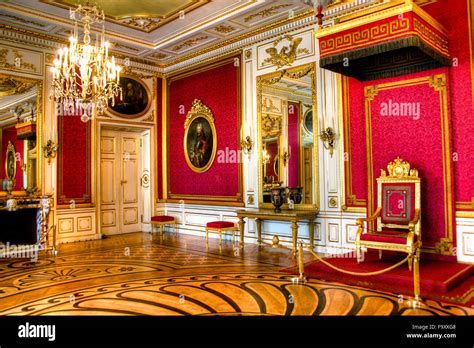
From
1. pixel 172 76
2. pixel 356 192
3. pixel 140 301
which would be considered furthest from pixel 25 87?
pixel 356 192

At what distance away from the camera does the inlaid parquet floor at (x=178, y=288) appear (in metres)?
3.43

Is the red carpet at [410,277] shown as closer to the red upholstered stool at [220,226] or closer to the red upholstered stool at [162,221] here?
the red upholstered stool at [220,226]

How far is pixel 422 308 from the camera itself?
11.1 feet

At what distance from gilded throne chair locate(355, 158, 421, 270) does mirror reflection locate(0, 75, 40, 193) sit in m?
5.47

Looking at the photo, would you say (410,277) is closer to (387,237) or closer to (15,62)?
(387,237)

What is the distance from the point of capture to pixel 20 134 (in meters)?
6.79

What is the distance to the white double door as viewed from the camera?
8.44 meters

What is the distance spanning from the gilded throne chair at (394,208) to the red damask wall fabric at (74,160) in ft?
17.5

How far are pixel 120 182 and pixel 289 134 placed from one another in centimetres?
406

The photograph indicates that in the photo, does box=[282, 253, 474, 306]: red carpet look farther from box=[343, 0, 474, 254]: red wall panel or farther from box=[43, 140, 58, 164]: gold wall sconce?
box=[43, 140, 58, 164]: gold wall sconce

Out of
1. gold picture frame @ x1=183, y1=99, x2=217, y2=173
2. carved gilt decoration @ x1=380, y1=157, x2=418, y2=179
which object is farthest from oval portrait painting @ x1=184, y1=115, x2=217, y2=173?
carved gilt decoration @ x1=380, y1=157, x2=418, y2=179

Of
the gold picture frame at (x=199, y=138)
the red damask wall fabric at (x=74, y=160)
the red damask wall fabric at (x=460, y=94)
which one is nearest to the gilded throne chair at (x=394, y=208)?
the red damask wall fabric at (x=460, y=94)

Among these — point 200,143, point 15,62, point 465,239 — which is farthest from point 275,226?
point 15,62

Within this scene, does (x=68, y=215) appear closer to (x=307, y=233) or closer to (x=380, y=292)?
(x=307, y=233)
